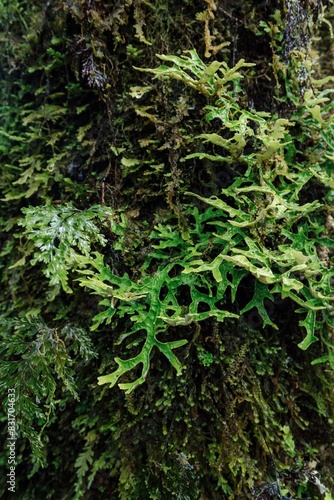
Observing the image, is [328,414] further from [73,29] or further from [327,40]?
[73,29]

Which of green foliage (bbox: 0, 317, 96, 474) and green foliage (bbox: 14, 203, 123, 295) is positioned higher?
green foliage (bbox: 14, 203, 123, 295)

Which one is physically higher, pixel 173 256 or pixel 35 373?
pixel 173 256

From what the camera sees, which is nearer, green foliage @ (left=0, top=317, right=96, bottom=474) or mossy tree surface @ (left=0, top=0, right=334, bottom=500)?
green foliage @ (left=0, top=317, right=96, bottom=474)

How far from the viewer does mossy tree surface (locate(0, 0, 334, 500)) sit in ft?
4.73

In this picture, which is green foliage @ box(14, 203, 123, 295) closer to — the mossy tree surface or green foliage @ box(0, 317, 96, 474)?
the mossy tree surface

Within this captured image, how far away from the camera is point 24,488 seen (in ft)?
5.62

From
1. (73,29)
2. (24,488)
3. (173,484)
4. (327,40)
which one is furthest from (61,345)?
(327,40)

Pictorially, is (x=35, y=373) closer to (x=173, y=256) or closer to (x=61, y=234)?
(x=61, y=234)

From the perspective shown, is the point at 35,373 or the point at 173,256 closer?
the point at 35,373

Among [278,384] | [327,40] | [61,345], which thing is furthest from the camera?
[327,40]

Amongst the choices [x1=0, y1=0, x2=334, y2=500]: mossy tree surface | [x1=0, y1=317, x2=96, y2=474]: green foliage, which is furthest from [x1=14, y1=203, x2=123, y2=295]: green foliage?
[x1=0, y1=317, x2=96, y2=474]: green foliage

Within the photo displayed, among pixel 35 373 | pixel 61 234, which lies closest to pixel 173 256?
pixel 61 234

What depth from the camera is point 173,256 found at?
1.57 metres

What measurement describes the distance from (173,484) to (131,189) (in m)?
1.20
